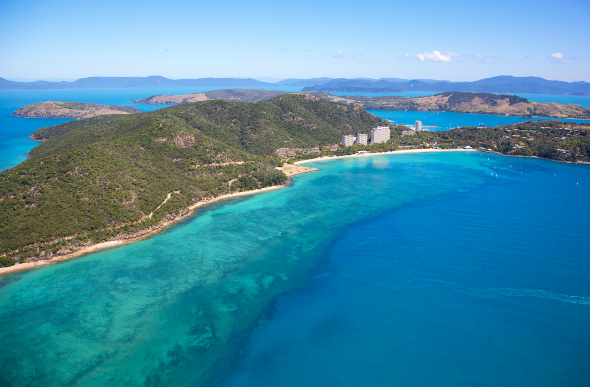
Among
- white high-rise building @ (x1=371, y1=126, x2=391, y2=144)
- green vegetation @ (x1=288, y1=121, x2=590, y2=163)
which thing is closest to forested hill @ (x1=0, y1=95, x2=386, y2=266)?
green vegetation @ (x1=288, y1=121, x2=590, y2=163)

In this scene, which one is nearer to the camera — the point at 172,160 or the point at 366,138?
the point at 172,160

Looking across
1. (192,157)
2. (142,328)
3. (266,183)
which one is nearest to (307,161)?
(266,183)

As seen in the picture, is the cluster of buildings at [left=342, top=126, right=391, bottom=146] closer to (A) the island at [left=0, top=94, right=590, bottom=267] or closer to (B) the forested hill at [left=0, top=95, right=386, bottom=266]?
(A) the island at [left=0, top=94, right=590, bottom=267]

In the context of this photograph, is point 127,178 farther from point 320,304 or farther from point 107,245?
point 320,304

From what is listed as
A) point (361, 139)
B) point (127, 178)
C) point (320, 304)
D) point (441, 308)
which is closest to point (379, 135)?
point (361, 139)

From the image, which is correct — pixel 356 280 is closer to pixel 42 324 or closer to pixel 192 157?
pixel 42 324

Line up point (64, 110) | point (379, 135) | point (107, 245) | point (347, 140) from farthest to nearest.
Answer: point (64, 110), point (379, 135), point (347, 140), point (107, 245)
